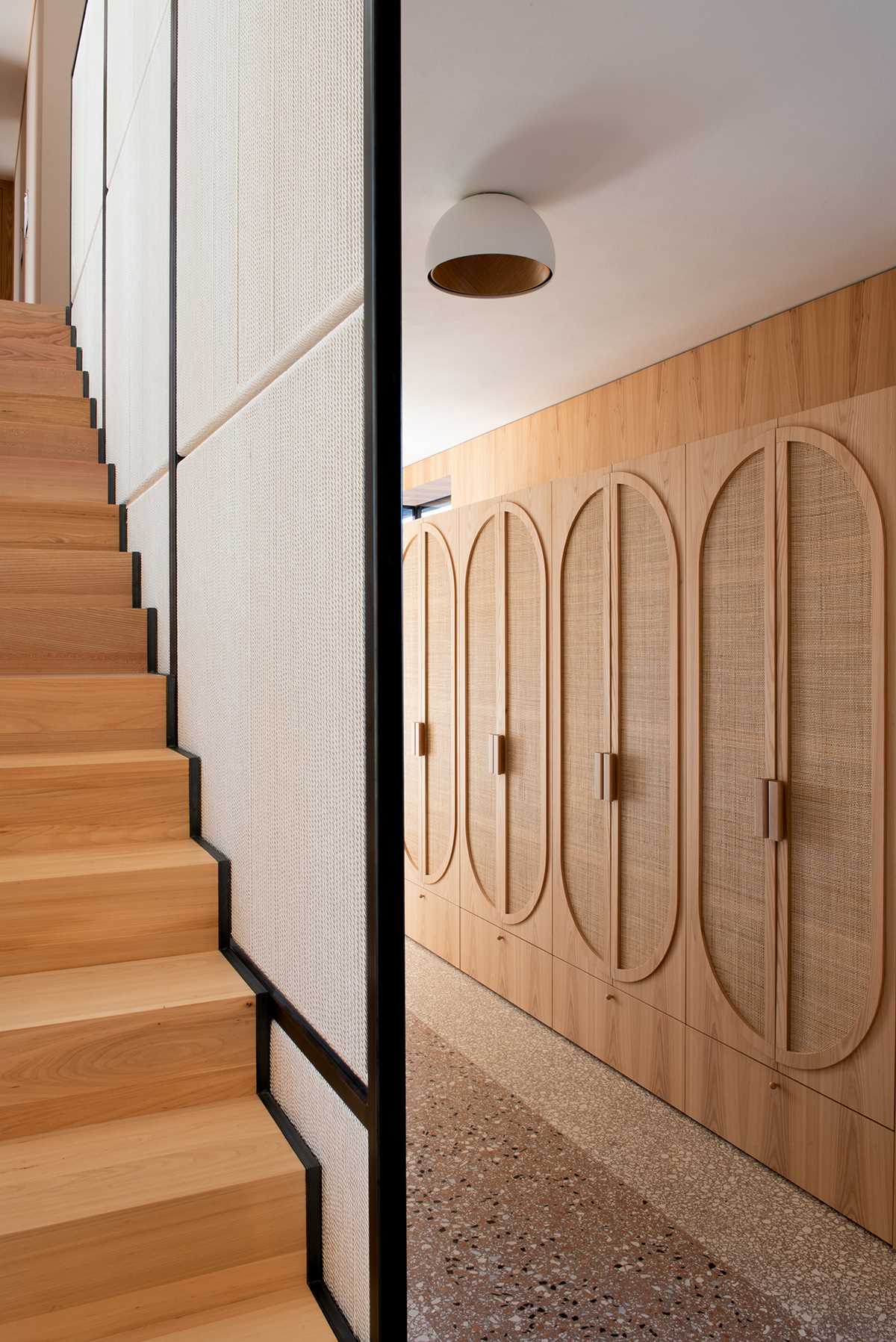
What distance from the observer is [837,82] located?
1.97 m

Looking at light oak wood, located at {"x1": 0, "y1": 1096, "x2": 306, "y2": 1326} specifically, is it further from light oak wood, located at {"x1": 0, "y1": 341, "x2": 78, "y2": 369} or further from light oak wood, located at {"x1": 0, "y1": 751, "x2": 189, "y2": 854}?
light oak wood, located at {"x1": 0, "y1": 341, "x2": 78, "y2": 369}

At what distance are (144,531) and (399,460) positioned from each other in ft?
5.08

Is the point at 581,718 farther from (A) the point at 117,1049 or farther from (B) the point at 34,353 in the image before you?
(B) the point at 34,353

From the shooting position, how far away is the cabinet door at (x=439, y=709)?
440cm

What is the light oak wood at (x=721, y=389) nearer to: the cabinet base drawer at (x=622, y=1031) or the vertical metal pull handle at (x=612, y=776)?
the vertical metal pull handle at (x=612, y=776)

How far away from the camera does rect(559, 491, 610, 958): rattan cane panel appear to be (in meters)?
3.31

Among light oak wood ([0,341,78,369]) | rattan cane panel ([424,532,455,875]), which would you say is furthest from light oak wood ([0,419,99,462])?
rattan cane panel ([424,532,455,875])

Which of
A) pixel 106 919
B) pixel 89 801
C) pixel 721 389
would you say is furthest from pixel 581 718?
pixel 106 919

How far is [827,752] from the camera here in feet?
7.96

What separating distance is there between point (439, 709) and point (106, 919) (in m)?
2.86

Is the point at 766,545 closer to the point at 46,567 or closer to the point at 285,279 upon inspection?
the point at 285,279

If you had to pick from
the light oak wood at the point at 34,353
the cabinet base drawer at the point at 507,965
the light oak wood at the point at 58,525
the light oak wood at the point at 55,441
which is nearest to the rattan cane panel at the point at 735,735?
the cabinet base drawer at the point at 507,965

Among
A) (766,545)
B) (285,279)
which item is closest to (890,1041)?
(766,545)

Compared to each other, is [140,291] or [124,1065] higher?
[140,291]
